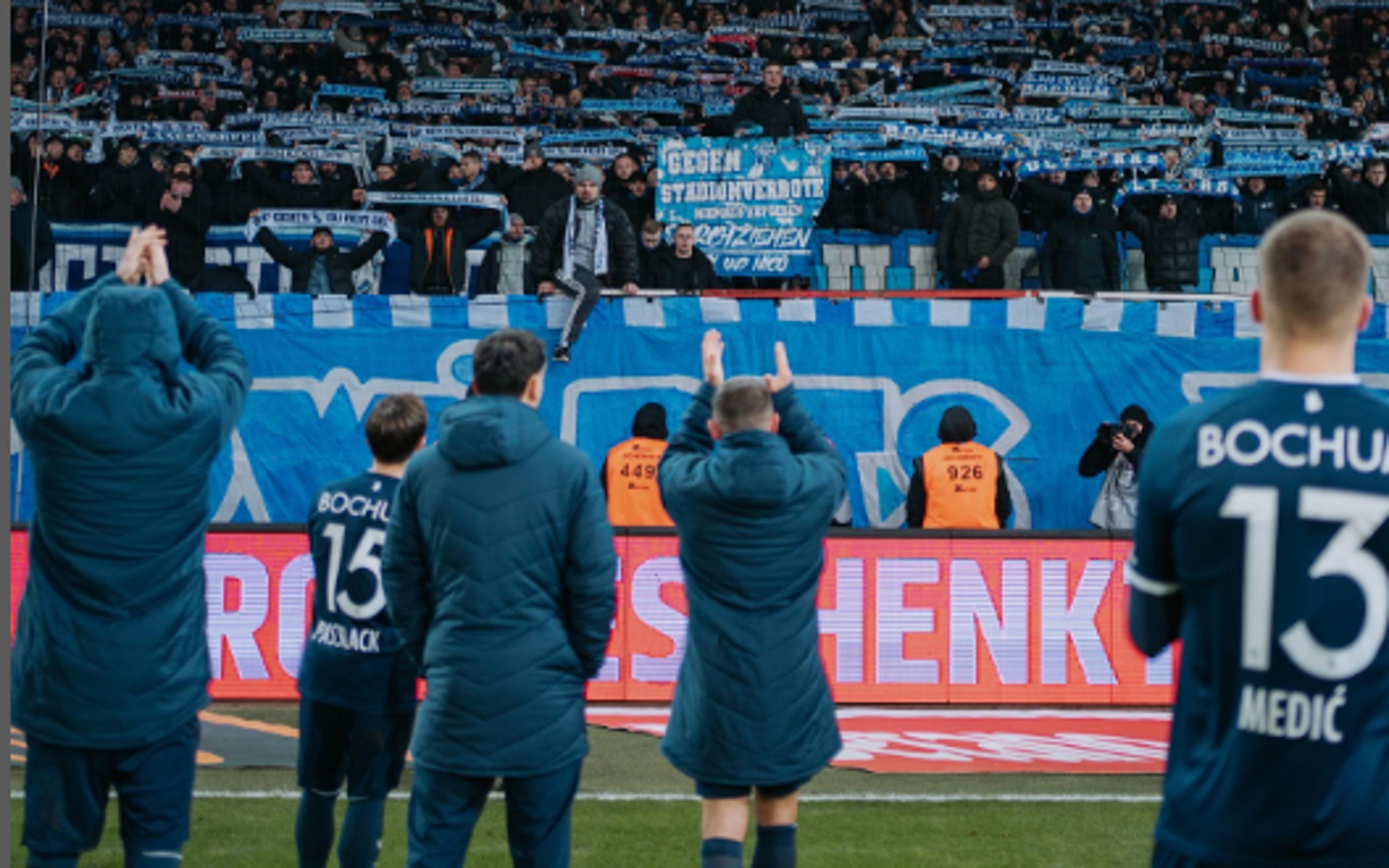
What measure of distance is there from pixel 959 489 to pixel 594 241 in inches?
141

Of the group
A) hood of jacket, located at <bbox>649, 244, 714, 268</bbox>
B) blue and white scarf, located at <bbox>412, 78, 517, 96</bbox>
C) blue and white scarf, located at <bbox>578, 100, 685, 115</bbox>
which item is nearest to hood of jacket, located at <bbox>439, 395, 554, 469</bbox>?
hood of jacket, located at <bbox>649, 244, 714, 268</bbox>

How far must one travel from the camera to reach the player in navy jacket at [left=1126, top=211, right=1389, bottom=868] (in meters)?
3.06

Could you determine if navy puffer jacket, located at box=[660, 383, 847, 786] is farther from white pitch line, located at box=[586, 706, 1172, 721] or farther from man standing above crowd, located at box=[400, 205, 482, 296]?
man standing above crowd, located at box=[400, 205, 482, 296]

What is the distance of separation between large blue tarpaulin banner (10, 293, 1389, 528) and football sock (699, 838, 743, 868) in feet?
25.7

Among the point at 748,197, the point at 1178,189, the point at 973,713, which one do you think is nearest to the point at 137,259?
the point at 973,713

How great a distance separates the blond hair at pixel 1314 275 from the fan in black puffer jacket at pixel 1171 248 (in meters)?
12.0

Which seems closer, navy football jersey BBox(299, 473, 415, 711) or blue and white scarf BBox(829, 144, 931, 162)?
navy football jersey BBox(299, 473, 415, 711)

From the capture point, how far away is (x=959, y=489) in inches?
452

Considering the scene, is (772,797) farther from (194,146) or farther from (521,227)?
(194,146)

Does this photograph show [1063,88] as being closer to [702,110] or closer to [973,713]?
[702,110]

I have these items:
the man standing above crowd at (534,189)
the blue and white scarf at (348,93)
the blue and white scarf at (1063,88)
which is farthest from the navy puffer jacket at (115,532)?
the blue and white scarf at (1063,88)

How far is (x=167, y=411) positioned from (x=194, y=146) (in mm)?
14062

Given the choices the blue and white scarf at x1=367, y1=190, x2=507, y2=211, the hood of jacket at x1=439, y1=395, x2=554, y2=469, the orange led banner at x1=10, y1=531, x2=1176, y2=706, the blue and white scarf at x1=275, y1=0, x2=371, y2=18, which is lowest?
the orange led banner at x1=10, y1=531, x2=1176, y2=706

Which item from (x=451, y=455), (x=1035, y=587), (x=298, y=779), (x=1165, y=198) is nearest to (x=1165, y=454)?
(x=451, y=455)
